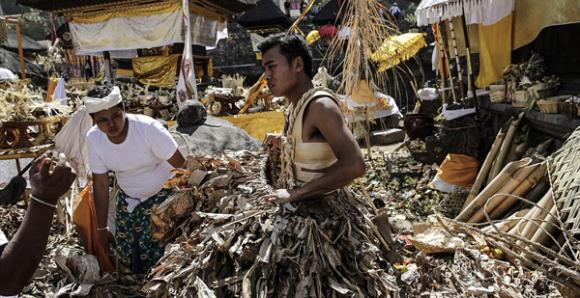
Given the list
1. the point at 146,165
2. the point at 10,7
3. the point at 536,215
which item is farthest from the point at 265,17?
the point at 10,7

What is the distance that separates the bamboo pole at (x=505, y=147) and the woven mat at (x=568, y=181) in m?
1.57

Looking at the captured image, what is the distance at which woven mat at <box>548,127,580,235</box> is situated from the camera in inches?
111

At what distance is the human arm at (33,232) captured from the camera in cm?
158

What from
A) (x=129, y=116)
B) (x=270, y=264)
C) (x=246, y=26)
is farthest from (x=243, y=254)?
(x=246, y=26)

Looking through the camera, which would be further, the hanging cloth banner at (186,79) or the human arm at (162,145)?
the hanging cloth banner at (186,79)

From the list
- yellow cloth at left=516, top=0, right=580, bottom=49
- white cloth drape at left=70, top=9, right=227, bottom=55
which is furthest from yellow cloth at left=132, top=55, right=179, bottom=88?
yellow cloth at left=516, top=0, right=580, bottom=49

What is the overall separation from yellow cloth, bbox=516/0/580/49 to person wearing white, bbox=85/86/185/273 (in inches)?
168

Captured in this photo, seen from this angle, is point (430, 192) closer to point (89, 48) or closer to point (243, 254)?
point (243, 254)

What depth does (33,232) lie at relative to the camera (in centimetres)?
163

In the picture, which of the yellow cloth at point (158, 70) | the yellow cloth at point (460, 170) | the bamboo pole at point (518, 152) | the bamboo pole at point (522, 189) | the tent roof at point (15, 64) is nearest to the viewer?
the bamboo pole at point (522, 189)

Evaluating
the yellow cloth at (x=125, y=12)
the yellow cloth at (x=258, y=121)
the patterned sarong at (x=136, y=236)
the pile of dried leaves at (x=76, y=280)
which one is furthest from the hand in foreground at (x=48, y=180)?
the yellow cloth at (x=125, y=12)

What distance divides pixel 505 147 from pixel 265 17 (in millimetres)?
19115

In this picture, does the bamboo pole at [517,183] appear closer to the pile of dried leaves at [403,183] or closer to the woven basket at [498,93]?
the pile of dried leaves at [403,183]

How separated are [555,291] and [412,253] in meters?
0.81
